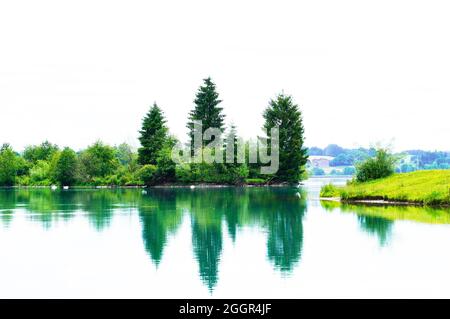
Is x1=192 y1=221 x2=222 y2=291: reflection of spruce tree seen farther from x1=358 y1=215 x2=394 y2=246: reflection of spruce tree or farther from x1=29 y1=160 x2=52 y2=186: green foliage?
x1=29 y1=160 x2=52 y2=186: green foliage

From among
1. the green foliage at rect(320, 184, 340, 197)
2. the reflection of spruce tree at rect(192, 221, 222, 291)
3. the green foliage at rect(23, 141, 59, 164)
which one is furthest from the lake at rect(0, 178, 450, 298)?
the green foliage at rect(23, 141, 59, 164)

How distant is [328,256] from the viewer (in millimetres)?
13938

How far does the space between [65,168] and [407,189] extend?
39125mm

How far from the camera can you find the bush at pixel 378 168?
1299 inches

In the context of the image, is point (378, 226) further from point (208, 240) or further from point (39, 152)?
point (39, 152)

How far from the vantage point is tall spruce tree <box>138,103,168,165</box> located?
5906 cm

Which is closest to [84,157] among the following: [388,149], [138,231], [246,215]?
[388,149]

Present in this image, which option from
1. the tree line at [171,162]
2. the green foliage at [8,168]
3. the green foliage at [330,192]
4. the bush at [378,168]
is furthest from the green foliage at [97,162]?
the bush at [378,168]

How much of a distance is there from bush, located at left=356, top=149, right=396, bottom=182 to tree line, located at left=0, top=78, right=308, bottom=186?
22359 millimetres

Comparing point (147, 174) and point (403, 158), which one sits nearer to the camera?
point (403, 158)

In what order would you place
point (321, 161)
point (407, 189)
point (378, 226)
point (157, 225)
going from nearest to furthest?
point (378, 226) → point (157, 225) → point (407, 189) → point (321, 161)

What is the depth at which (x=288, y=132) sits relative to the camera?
56406 mm

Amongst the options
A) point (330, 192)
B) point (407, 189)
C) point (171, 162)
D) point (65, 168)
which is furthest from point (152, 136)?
point (407, 189)
